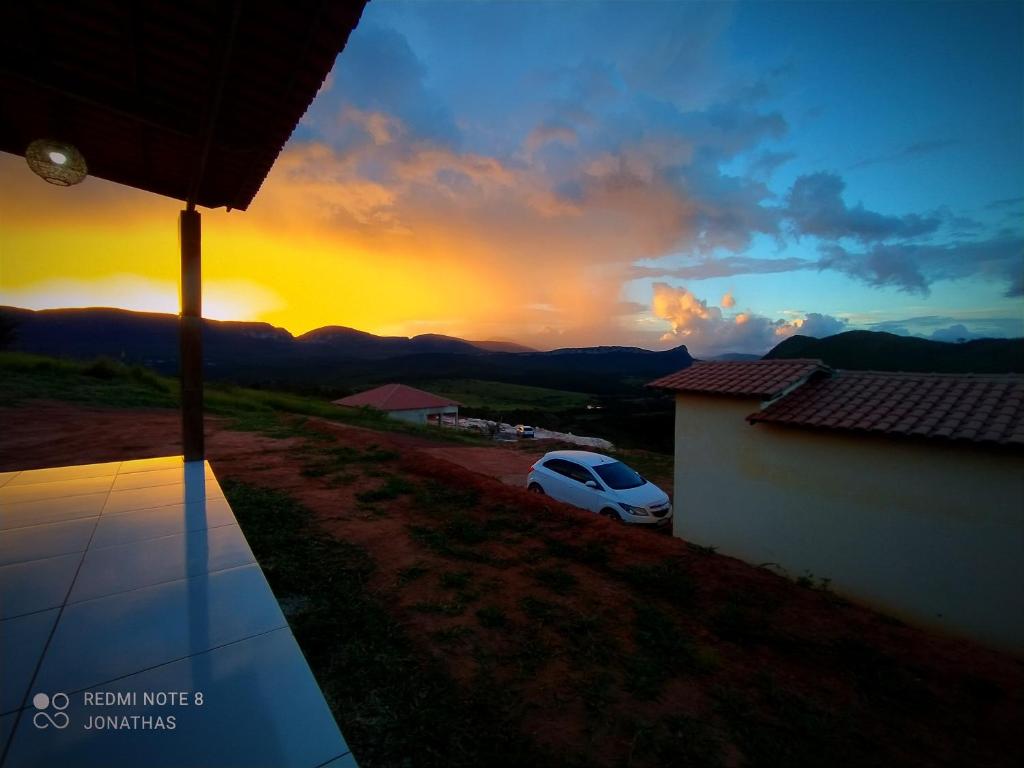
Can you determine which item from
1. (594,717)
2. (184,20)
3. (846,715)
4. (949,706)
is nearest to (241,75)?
(184,20)

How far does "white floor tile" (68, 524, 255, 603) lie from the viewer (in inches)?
101

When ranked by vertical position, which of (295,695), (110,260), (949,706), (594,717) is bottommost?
(949,706)

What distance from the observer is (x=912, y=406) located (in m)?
7.00

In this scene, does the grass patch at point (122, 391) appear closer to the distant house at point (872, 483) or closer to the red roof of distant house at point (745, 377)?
the red roof of distant house at point (745, 377)

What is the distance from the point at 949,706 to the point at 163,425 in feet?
53.0

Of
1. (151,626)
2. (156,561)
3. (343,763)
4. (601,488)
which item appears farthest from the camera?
(601,488)

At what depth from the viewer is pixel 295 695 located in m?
1.78

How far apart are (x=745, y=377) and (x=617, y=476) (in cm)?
369

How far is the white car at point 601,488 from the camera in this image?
9203 mm

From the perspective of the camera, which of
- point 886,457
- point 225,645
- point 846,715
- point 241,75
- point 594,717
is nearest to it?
point 225,645

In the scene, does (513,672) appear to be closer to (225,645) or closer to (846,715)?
(225,645)

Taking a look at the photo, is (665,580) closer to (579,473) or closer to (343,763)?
(343,763)

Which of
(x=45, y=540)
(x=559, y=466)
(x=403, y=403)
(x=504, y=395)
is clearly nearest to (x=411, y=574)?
(x=45, y=540)

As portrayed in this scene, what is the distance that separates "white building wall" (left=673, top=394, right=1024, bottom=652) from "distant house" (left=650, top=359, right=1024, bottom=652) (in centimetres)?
2
